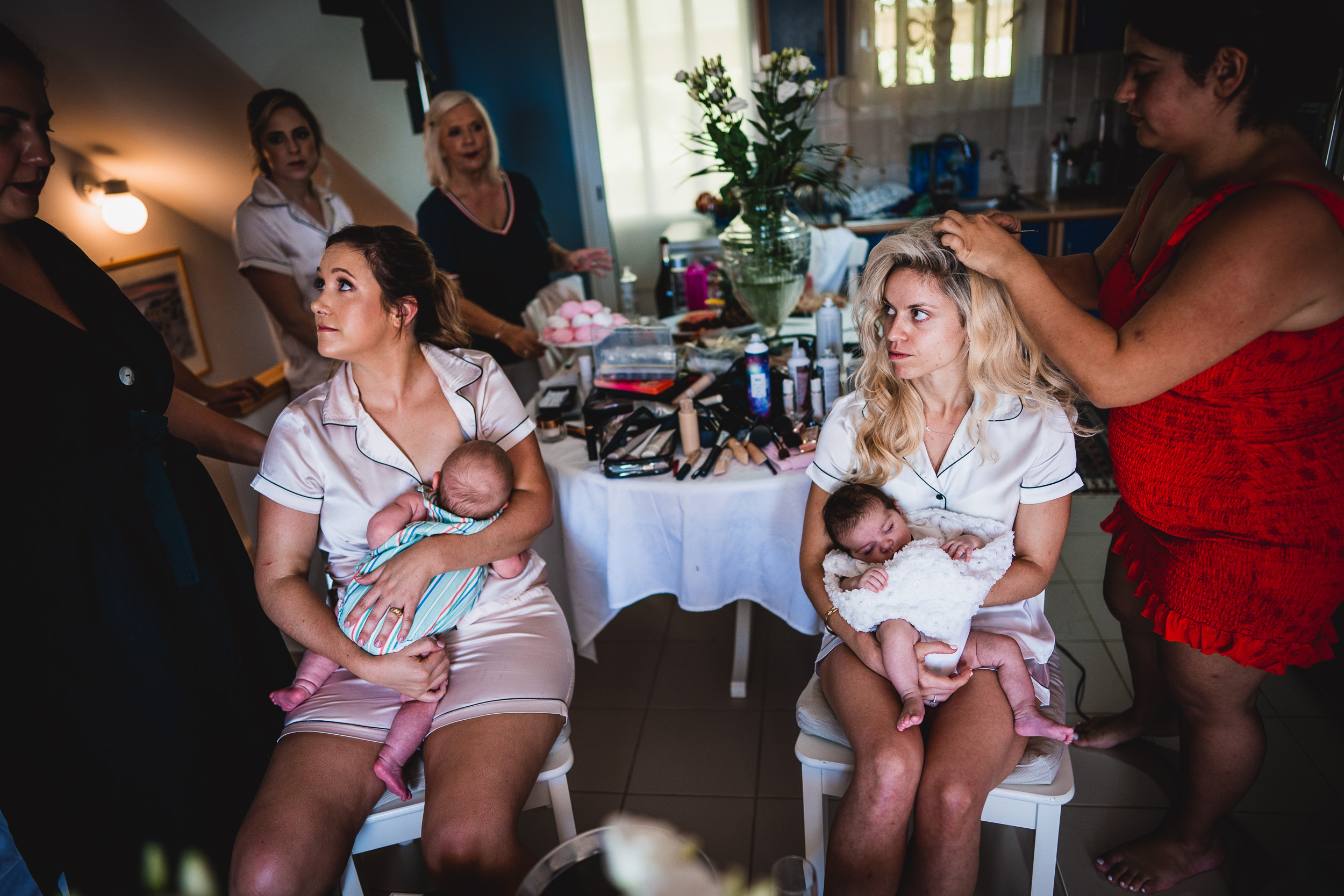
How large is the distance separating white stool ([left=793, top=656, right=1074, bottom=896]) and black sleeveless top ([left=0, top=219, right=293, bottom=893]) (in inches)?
44.0

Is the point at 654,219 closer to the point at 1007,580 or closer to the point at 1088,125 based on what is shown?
the point at 1088,125

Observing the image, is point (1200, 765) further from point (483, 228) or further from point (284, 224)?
point (284, 224)

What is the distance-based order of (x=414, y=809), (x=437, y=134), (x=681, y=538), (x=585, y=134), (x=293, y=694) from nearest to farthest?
(x=414, y=809) < (x=293, y=694) < (x=681, y=538) < (x=437, y=134) < (x=585, y=134)

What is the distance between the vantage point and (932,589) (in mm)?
1419

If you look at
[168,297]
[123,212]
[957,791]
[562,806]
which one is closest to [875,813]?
[957,791]

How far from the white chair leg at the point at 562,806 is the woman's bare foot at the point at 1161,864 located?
1.18m

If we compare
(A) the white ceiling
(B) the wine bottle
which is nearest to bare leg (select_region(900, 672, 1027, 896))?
(B) the wine bottle

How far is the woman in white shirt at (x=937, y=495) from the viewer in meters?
1.34

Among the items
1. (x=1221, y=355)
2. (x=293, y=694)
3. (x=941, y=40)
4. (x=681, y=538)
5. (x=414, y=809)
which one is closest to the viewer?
(x=1221, y=355)

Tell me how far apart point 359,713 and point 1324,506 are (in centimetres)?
173

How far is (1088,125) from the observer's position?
472cm

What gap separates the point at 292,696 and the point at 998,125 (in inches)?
193

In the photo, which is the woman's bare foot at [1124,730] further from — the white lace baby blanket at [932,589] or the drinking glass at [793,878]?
the drinking glass at [793,878]

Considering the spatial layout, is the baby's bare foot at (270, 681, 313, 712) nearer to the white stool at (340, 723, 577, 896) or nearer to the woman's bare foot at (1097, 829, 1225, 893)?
the white stool at (340, 723, 577, 896)
